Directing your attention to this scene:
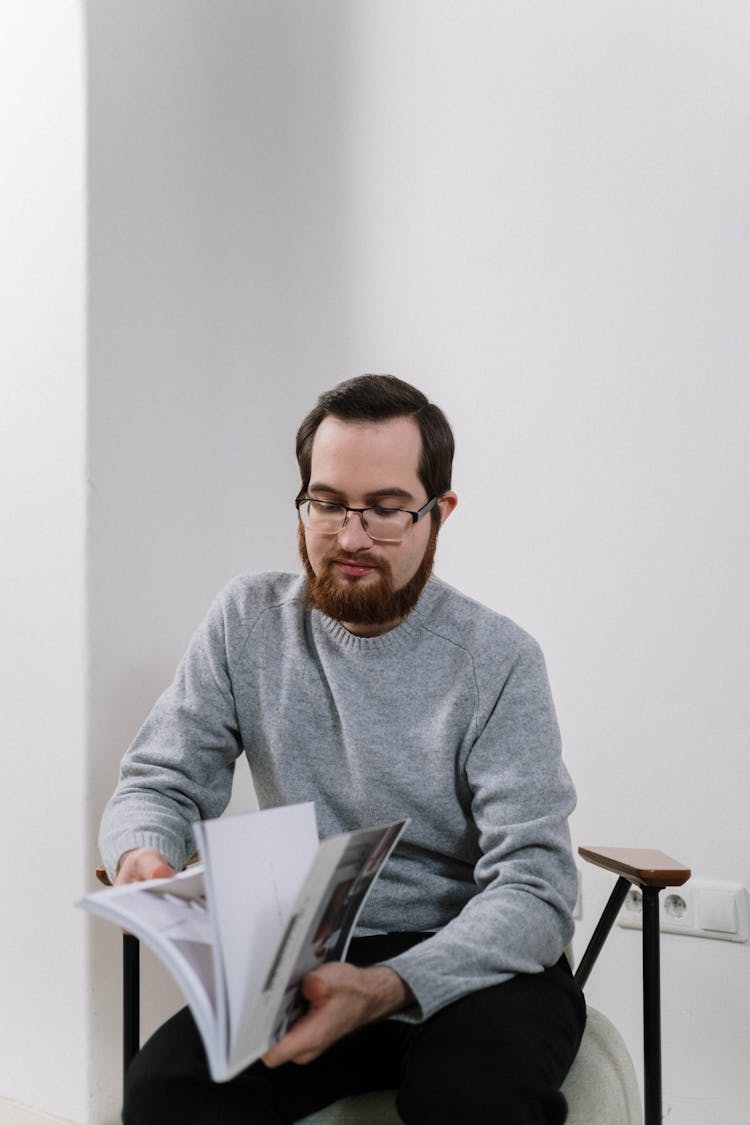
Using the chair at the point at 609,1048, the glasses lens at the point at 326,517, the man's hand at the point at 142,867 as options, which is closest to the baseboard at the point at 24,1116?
the chair at the point at 609,1048

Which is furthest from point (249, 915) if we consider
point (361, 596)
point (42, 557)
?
point (42, 557)

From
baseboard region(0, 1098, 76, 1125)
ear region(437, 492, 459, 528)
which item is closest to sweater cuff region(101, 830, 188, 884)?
ear region(437, 492, 459, 528)

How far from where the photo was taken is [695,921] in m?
1.81

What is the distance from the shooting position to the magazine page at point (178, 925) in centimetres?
85

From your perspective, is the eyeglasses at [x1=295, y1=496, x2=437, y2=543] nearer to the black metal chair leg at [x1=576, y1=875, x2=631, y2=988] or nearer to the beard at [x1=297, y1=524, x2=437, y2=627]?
the beard at [x1=297, y1=524, x2=437, y2=627]

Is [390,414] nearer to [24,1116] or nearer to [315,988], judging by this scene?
[315,988]

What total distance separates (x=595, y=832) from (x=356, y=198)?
134 cm

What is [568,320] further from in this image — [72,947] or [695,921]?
Answer: [72,947]

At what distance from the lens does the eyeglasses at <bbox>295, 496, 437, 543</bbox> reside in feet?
4.54

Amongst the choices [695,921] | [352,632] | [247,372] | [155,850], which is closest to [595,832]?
[695,921]

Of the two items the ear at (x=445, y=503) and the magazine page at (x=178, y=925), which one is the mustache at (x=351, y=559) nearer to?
the ear at (x=445, y=503)

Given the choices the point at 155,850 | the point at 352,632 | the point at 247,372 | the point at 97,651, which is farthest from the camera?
the point at 247,372

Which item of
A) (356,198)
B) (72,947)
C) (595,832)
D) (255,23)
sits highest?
(255,23)

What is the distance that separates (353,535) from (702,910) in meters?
0.96
